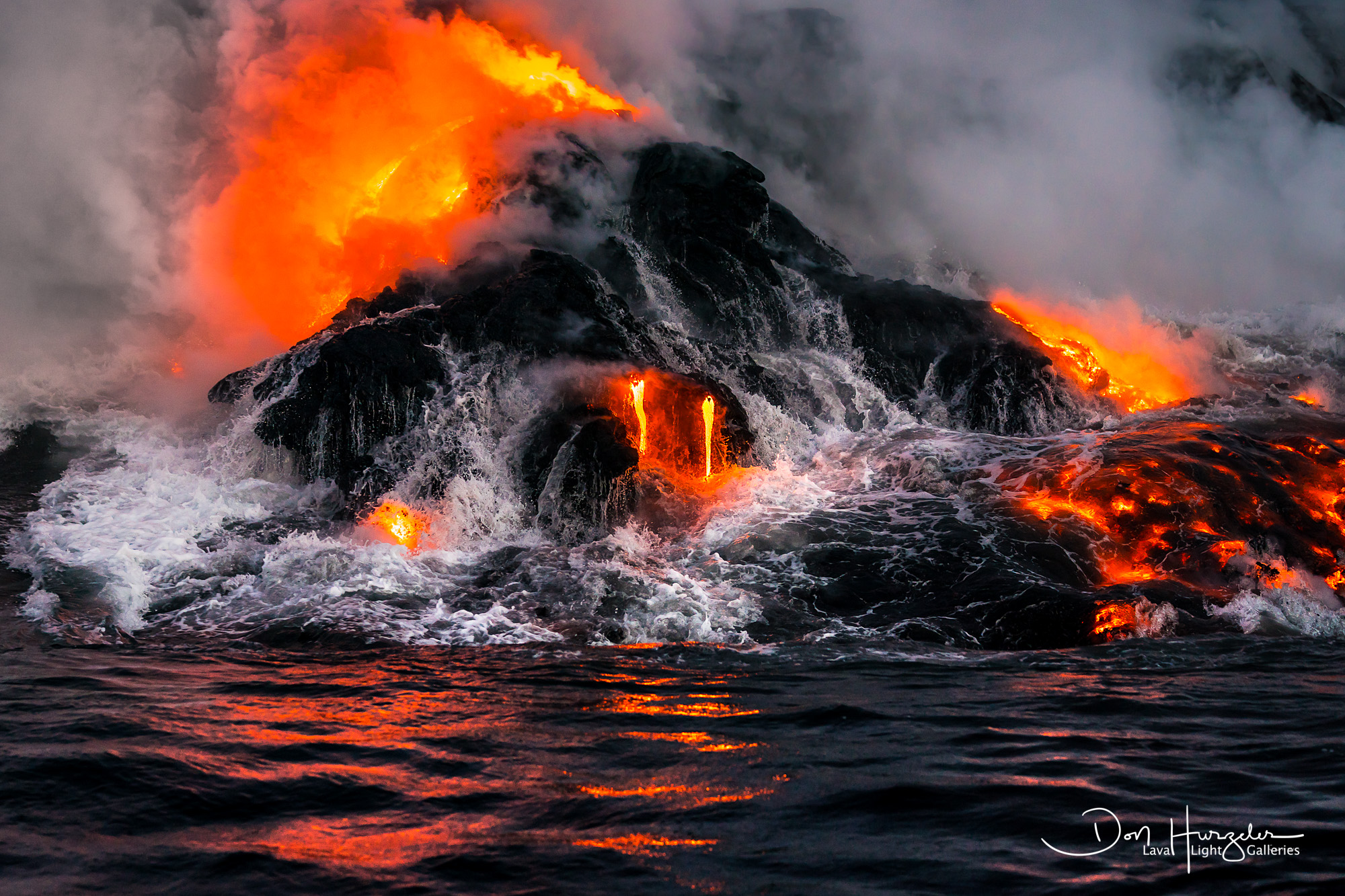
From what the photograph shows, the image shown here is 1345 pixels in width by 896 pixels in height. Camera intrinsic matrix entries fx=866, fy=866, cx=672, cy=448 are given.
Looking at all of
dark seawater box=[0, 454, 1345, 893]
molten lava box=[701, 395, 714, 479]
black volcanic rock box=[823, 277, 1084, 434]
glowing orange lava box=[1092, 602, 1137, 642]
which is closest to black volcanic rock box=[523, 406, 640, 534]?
molten lava box=[701, 395, 714, 479]

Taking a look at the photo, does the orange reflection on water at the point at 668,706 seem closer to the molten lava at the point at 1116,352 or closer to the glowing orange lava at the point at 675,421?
the glowing orange lava at the point at 675,421

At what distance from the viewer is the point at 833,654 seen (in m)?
8.04

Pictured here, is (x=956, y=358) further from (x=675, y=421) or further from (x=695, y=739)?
(x=695, y=739)

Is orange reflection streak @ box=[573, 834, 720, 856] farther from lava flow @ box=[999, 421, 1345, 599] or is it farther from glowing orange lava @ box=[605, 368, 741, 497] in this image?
glowing orange lava @ box=[605, 368, 741, 497]

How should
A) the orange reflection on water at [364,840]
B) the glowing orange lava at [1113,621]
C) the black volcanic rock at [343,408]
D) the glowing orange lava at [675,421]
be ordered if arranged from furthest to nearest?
the glowing orange lava at [675,421], the black volcanic rock at [343,408], the glowing orange lava at [1113,621], the orange reflection on water at [364,840]

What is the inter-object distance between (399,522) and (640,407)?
4.20 meters

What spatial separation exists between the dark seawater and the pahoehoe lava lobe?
263 centimetres

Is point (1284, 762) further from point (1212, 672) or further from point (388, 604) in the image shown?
point (388, 604)

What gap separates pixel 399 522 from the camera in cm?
1246

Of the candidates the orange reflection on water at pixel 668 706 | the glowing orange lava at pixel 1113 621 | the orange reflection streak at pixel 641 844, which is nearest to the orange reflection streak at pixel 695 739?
the orange reflection on water at pixel 668 706

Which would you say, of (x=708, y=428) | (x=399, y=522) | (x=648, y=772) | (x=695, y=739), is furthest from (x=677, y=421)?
(x=648, y=772)

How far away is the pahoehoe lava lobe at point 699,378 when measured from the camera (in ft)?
33.8

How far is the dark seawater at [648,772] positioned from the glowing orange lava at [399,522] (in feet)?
14.9

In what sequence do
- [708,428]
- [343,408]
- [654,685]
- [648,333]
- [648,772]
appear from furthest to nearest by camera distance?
1. [648,333]
2. [708,428]
3. [343,408]
4. [654,685]
5. [648,772]
